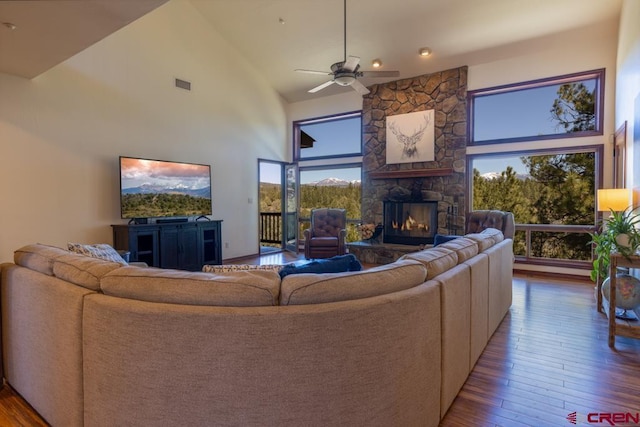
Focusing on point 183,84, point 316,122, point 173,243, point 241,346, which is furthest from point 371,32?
point 241,346

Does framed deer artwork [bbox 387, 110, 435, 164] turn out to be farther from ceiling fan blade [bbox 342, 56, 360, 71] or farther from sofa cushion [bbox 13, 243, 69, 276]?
sofa cushion [bbox 13, 243, 69, 276]

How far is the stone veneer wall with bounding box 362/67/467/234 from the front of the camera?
584cm

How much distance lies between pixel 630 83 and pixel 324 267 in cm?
432

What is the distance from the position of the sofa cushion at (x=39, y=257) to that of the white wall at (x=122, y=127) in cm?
258

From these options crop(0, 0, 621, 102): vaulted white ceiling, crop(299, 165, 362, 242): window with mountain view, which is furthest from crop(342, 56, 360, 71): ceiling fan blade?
crop(299, 165, 362, 242): window with mountain view

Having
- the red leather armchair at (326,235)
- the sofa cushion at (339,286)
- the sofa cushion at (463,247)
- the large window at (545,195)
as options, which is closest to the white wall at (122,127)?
the red leather armchair at (326,235)

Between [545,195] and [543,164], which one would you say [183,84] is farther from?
[545,195]

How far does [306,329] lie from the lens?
119cm

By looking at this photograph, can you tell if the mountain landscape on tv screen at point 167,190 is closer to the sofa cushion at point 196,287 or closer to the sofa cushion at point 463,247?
the sofa cushion at point 196,287

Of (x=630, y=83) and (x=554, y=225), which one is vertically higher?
(x=630, y=83)

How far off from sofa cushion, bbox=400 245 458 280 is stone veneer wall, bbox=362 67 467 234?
410 centimetres

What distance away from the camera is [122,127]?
4.91 metres

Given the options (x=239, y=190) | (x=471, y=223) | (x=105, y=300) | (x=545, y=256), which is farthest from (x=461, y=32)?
(x=105, y=300)

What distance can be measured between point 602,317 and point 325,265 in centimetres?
337
